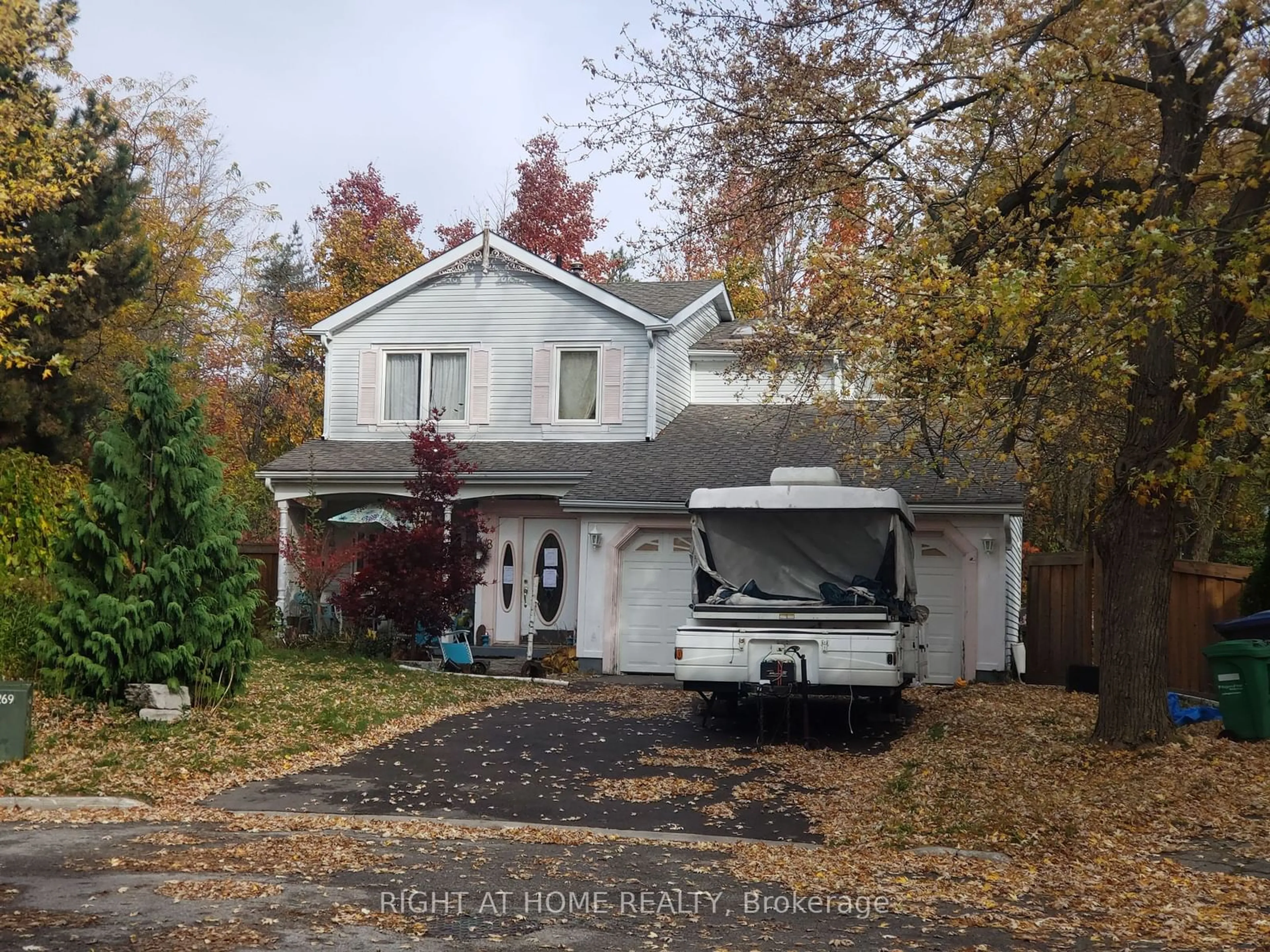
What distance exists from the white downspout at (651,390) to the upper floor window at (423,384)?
3.48 m

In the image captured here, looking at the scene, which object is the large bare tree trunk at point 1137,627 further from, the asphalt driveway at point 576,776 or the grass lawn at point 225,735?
the grass lawn at point 225,735

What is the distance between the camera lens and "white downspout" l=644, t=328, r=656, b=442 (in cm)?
2289

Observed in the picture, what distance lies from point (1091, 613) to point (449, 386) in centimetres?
1200

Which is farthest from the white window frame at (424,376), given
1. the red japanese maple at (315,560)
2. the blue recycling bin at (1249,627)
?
the blue recycling bin at (1249,627)

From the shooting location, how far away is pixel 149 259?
2358 centimetres

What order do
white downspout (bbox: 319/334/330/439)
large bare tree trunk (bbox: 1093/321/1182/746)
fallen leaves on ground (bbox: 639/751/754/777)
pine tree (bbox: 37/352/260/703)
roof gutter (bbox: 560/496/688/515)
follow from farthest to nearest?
1. white downspout (bbox: 319/334/330/439)
2. roof gutter (bbox: 560/496/688/515)
3. pine tree (bbox: 37/352/260/703)
4. fallen leaves on ground (bbox: 639/751/754/777)
5. large bare tree trunk (bbox: 1093/321/1182/746)

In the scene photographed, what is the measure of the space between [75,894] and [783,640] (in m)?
7.91

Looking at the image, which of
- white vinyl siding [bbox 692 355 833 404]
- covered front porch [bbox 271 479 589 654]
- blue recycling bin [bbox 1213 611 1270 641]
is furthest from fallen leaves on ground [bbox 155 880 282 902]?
white vinyl siding [bbox 692 355 833 404]

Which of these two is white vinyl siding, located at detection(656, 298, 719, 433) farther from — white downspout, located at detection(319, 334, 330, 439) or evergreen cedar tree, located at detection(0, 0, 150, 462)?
evergreen cedar tree, located at detection(0, 0, 150, 462)

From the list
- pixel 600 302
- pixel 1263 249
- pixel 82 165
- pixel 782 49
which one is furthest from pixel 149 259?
pixel 1263 249

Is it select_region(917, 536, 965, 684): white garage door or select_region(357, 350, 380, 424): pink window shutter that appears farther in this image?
select_region(357, 350, 380, 424): pink window shutter

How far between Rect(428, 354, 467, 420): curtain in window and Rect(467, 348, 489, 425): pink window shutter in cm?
17

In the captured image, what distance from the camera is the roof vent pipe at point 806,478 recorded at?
15305 millimetres

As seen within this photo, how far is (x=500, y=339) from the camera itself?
23.6 meters
